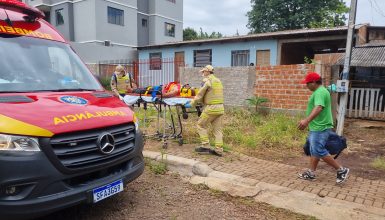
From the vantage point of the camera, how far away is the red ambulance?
8.36 ft

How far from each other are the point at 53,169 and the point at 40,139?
280mm

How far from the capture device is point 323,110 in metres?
4.52

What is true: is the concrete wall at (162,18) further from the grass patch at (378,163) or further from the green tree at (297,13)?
the grass patch at (378,163)

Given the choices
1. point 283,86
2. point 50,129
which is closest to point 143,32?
point 283,86

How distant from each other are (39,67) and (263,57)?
48.6ft

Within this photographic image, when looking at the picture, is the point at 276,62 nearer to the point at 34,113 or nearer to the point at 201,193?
the point at 201,193

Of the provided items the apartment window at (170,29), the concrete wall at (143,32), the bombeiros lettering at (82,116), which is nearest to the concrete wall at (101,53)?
the concrete wall at (143,32)

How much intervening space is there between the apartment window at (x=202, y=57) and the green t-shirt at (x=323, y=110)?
15.2 meters

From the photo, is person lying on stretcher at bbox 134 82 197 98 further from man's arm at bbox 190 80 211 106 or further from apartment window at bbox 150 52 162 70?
apartment window at bbox 150 52 162 70

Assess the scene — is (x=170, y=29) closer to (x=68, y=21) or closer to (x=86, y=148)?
(x=68, y=21)

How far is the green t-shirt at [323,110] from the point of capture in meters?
4.41

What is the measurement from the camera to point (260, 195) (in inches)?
163

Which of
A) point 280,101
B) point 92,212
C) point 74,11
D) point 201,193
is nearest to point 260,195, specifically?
point 201,193

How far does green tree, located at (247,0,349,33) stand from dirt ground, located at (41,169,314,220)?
3137cm
